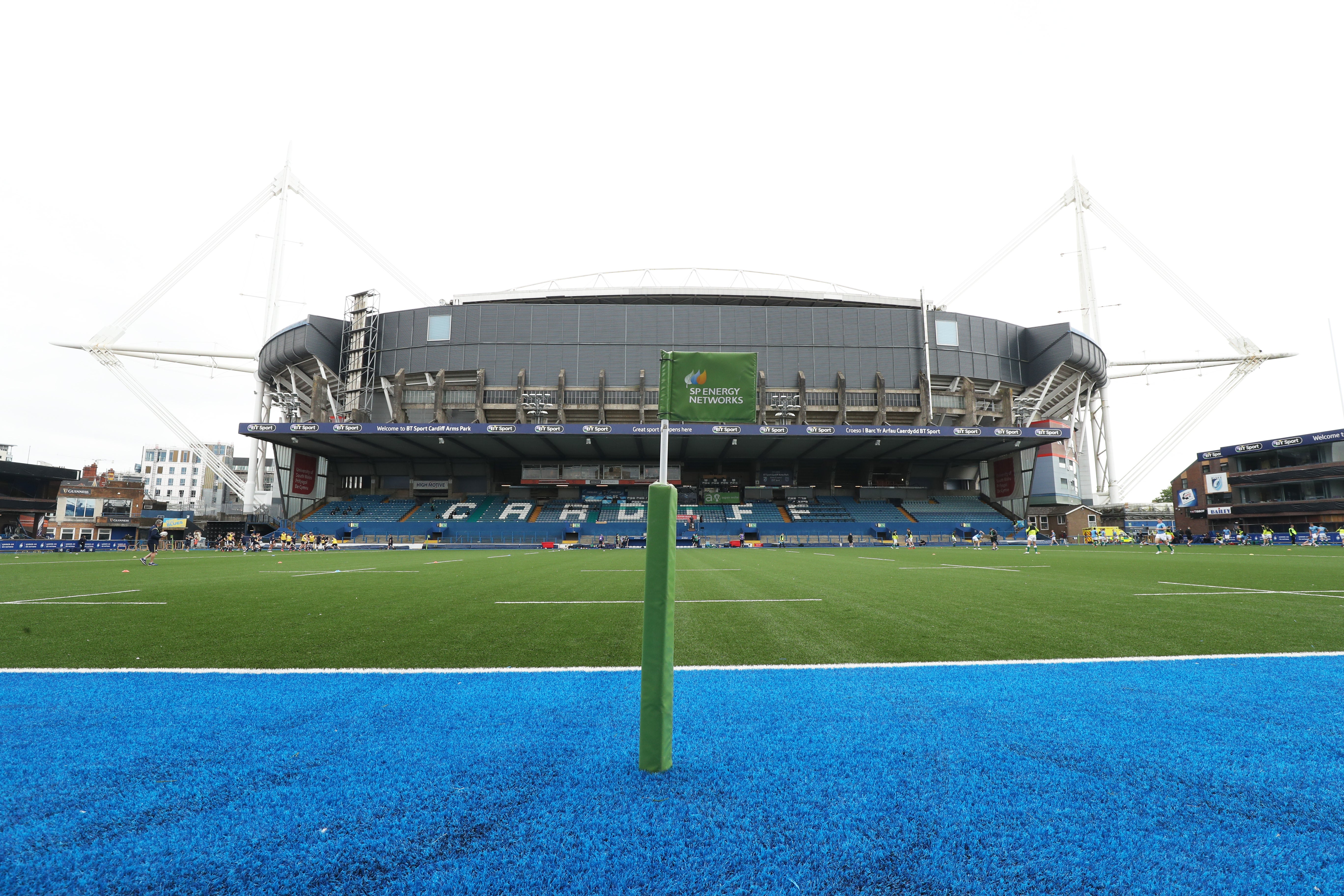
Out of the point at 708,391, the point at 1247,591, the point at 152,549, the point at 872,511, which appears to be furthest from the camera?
the point at 872,511

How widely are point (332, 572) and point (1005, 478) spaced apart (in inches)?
1941

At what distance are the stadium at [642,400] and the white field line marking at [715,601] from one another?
35140 mm

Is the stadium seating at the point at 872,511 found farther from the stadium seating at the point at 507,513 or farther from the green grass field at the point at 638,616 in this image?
the green grass field at the point at 638,616

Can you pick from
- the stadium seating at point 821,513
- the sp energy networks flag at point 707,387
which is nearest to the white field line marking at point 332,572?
the sp energy networks flag at point 707,387

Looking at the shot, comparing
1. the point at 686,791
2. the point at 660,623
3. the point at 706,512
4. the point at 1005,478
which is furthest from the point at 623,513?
the point at 686,791

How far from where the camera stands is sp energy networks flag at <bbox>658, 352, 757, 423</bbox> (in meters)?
2.70

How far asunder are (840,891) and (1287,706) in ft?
11.2

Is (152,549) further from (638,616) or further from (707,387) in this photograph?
(707,387)

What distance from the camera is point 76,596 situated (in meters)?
9.12

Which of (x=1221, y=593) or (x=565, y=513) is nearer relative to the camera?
(x=1221, y=593)

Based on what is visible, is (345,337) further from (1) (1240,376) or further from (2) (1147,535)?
(1) (1240,376)

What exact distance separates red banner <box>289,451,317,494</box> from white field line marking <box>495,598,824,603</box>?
44950 millimetres

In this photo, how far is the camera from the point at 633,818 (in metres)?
2.10

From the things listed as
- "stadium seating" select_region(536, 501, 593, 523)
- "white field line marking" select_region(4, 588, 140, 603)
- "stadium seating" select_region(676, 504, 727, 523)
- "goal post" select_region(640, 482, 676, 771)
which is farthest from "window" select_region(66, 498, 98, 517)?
"goal post" select_region(640, 482, 676, 771)
